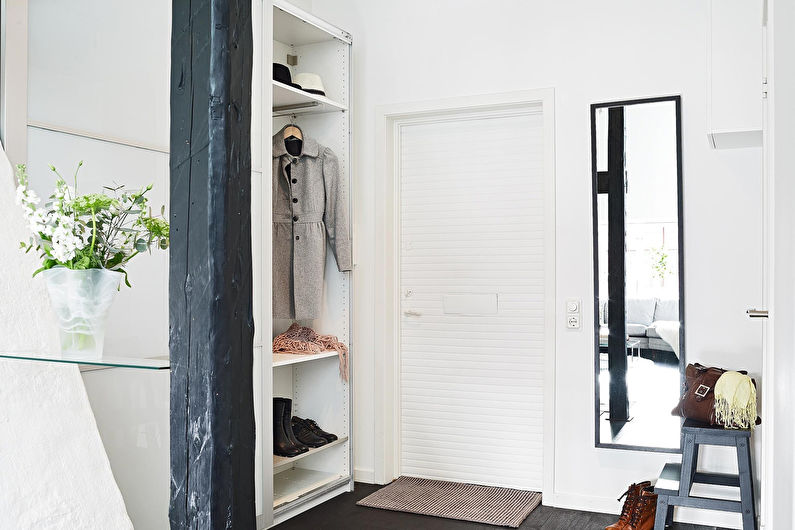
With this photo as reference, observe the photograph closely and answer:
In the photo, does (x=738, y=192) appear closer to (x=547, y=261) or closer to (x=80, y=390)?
(x=547, y=261)

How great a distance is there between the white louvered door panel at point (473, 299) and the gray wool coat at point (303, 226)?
0.48 m

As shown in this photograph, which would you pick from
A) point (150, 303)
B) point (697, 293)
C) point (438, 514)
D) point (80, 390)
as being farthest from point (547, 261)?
point (80, 390)

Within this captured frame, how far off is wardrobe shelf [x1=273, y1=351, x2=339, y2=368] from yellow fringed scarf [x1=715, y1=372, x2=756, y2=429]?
184cm

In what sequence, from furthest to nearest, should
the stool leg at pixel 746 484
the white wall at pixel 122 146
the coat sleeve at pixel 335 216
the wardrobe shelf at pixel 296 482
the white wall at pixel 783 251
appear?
the coat sleeve at pixel 335 216 → the wardrobe shelf at pixel 296 482 → the stool leg at pixel 746 484 → the white wall at pixel 122 146 → the white wall at pixel 783 251

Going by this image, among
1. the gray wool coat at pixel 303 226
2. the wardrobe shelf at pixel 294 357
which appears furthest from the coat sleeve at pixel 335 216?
the wardrobe shelf at pixel 294 357

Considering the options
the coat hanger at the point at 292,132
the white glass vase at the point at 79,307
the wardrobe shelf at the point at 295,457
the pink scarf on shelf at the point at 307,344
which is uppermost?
the coat hanger at the point at 292,132

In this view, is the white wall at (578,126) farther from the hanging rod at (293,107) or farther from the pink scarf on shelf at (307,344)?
the hanging rod at (293,107)

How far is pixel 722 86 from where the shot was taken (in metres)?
2.97

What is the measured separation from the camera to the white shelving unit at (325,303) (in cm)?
379

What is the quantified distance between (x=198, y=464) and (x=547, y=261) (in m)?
2.80

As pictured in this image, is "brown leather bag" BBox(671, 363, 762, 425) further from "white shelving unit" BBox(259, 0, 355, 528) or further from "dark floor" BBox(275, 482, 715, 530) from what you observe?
"white shelving unit" BBox(259, 0, 355, 528)

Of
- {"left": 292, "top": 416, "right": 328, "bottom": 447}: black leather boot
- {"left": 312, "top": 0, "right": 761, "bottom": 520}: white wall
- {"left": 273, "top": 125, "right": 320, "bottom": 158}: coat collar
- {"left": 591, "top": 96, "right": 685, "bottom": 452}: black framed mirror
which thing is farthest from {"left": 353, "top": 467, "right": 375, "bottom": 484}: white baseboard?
{"left": 273, "top": 125, "right": 320, "bottom": 158}: coat collar

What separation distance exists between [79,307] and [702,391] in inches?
101

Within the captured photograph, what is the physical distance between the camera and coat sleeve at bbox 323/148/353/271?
3781mm
